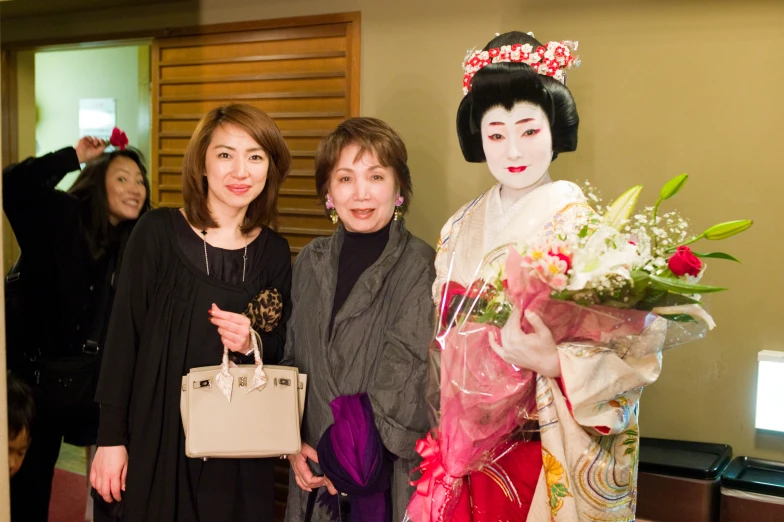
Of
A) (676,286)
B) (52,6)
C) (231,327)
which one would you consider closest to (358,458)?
(231,327)

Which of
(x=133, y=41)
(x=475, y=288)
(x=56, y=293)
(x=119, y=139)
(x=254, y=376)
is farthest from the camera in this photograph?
(x=133, y=41)

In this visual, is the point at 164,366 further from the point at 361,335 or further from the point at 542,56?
the point at 542,56

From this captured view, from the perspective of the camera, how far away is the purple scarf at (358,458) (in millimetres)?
1908

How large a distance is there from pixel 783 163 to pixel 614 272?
49.8 inches

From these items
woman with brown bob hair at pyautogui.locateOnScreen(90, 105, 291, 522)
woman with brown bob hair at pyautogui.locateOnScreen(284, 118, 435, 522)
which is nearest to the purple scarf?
woman with brown bob hair at pyautogui.locateOnScreen(284, 118, 435, 522)

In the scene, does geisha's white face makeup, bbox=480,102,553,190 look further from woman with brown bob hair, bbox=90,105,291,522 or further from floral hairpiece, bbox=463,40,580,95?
woman with brown bob hair, bbox=90,105,291,522

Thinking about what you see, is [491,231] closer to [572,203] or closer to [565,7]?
[572,203]

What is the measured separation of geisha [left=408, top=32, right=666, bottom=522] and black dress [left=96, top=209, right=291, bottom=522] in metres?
0.57

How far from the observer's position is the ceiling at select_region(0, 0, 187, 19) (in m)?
3.47

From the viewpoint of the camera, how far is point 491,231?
6.24 feet

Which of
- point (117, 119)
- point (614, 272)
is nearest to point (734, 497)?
point (614, 272)

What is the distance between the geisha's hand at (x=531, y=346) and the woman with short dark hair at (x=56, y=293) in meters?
1.67

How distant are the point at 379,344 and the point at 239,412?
40 centimetres

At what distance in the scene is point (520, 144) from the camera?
1.88 metres
